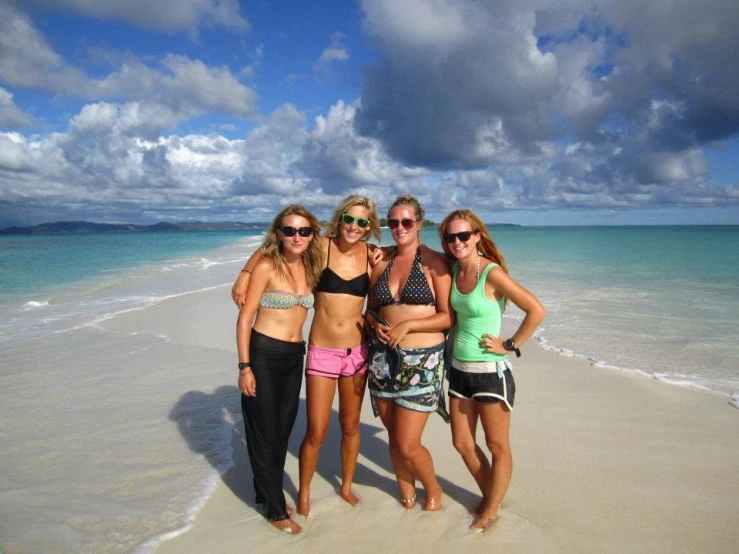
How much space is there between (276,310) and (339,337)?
1.80 feet

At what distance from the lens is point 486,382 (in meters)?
3.45

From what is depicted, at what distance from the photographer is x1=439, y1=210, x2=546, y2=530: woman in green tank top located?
3.43 m

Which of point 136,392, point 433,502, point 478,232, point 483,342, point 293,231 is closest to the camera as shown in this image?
point 483,342

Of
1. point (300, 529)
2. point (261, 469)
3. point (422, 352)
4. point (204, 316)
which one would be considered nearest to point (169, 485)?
point (261, 469)

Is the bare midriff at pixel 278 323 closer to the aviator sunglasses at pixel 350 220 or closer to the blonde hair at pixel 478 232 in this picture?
the aviator sunglasses at pixel 350 220

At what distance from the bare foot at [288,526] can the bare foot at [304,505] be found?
6.9 inches

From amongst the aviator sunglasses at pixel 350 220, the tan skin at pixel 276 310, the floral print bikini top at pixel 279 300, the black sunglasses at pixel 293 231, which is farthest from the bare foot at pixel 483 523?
the black sunglasses at pixel 293 231

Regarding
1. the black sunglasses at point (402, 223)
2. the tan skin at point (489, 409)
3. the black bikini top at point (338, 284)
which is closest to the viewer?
the tan skin at point (489, 409)

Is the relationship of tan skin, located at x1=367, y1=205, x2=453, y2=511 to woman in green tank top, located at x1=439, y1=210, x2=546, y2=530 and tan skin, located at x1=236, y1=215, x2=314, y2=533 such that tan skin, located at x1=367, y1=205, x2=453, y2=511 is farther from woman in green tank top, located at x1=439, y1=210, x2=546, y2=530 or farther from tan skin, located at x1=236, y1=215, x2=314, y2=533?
tan skin, located at x1=236, y1=215, x2=314, y2=533

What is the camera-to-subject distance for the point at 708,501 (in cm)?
383

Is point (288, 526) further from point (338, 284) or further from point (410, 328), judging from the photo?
point (338, 284)

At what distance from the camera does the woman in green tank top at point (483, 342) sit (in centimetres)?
343

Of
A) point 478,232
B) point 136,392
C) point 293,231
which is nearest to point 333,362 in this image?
point 293,231

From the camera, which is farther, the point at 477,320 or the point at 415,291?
the point at 415,291
